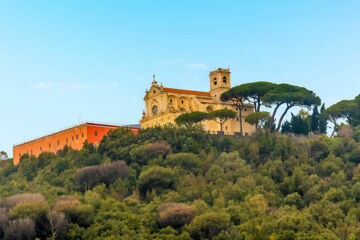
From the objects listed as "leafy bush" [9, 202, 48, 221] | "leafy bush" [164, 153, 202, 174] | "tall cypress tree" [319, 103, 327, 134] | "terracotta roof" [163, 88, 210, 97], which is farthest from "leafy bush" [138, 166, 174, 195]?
"tall cypress tree" [319, 103, 327, 134]

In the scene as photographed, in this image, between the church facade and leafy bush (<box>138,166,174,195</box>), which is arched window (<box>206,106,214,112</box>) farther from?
leafy bush (<box>138,166,174,195</box>)

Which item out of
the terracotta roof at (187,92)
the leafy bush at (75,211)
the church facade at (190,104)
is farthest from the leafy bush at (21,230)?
the terracotta roof at (187,92)

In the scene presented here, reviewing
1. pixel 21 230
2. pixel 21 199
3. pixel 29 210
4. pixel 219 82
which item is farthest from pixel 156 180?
pixel 219 82

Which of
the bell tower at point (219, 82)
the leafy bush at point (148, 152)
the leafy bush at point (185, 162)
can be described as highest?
the bell tower at point (219, 82)

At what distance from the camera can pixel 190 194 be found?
44.0 metres

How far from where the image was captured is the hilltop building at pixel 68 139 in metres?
57.5

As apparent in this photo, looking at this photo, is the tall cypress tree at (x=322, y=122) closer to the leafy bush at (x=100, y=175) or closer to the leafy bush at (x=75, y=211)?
the leafy bush at (x=100, y=175)

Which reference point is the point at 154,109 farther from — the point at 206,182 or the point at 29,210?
the point at 29,210

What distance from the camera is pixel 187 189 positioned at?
4491 centimetres

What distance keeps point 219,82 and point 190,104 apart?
3.47 metres

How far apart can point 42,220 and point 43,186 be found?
27.8 ft

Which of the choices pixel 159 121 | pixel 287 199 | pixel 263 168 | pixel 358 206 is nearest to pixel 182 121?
pixel 159 121

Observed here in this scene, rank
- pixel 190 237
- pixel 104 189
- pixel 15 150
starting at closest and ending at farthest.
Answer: pixel 190 237 → pixel 104 189 → pixel 15 150

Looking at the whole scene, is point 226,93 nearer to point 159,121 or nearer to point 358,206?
point 159,121
